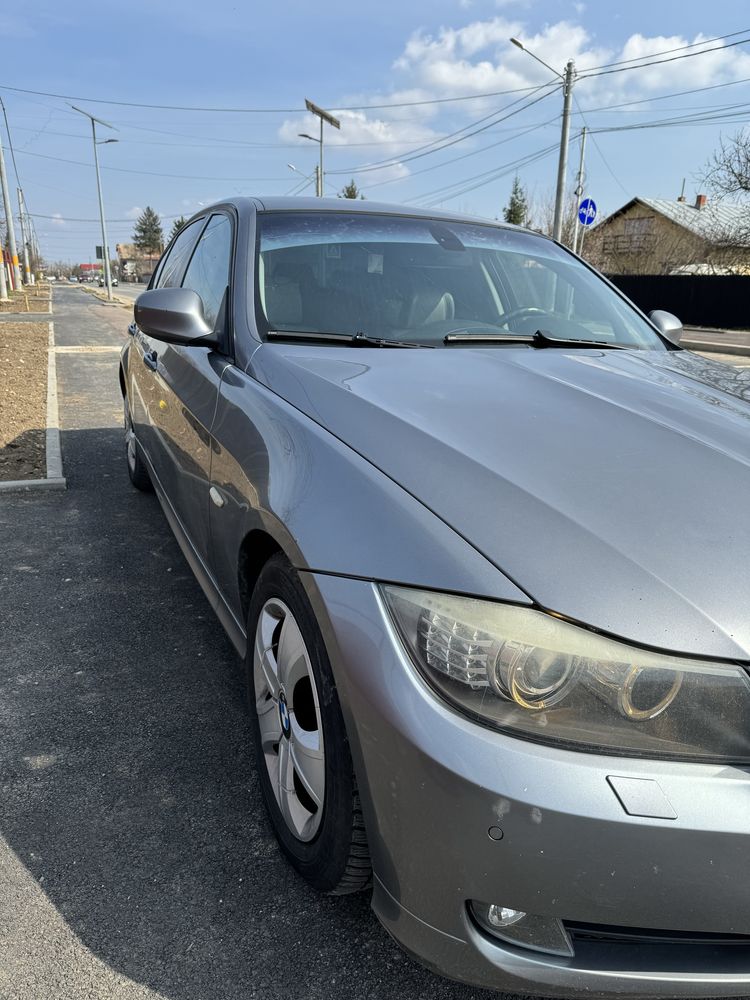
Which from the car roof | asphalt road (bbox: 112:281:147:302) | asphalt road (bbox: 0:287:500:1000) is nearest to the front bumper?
asphalt road (bbox: 0:287:500:1000)

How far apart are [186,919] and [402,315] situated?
1963 mm

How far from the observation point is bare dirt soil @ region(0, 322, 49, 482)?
567cm

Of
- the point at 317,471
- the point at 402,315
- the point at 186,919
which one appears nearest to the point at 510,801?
the point at 317,471

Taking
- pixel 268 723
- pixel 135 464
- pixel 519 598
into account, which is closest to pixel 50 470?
pixel 135 464

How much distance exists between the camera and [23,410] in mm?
7668

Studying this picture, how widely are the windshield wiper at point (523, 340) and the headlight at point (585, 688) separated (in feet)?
4.98

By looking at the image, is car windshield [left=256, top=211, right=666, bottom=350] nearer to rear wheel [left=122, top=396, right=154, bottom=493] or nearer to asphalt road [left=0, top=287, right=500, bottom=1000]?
asphalt road [left=0, top=287, right=500, bottom=1000]

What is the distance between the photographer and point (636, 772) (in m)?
1.21

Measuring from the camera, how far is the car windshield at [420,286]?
8.56ft

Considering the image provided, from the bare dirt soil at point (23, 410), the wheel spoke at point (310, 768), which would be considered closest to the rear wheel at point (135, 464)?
the bare dirt soil at point (23, 410)

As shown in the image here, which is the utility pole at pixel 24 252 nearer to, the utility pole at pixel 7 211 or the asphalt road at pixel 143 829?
the utility pole at pixel 7 211

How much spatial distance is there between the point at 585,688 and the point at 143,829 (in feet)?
4.61

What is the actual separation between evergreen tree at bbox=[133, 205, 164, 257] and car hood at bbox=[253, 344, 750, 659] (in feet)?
401

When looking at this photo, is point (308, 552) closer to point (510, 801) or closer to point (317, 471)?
point (317, 471)
